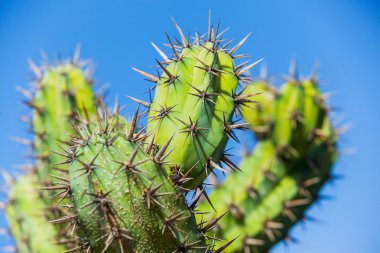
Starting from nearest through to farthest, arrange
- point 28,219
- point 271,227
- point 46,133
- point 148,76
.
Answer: point 148,76, point 46,133, point 28,219, point 271,227

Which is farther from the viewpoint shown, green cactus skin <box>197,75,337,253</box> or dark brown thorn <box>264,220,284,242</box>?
green cactus skin <box>197,75,337,253</box>

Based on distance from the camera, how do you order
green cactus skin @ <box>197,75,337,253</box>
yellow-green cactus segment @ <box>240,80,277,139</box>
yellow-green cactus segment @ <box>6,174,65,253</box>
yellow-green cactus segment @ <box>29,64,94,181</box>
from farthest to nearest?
yellow-green cactus segment @ <box>240,80,277,139</box>
green cactus skin @ <box>197,75,337,253</box>
yellow-green cactus segment @ <box>6,174,65,253</box>
yellow-green cactus segment @ <box>29,64,94,181</box>

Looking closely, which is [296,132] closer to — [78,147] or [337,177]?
[337,177]

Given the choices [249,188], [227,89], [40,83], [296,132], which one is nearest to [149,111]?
[227,89]

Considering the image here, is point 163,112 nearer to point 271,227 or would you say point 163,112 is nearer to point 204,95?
point 204,95

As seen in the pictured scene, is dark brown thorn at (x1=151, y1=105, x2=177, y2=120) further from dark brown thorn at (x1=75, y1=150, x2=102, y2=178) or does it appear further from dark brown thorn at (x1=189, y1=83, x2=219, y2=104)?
dark brown thorn at (x1=75, y1=150, x2=102, y2=178)

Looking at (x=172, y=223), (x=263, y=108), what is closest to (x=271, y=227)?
(x=263, y=108)

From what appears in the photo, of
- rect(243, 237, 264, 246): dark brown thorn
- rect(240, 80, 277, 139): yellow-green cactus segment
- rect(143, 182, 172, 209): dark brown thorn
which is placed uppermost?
rect(240, 80, 277, 139): yellow-green cactus segment

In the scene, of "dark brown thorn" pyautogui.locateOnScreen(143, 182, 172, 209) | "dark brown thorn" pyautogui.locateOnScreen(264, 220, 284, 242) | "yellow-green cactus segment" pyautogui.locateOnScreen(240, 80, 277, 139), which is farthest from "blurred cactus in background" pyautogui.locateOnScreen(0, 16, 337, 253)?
"yellow-green cactus segment" pyautogui.locateOnScreen(240, 80, 277, 139)
